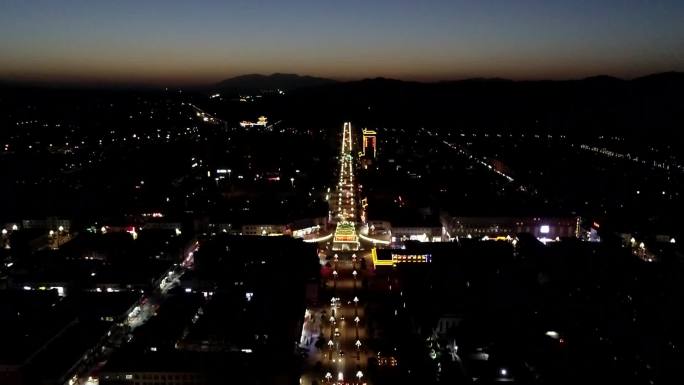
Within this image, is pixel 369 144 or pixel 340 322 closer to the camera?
pixel 340 322

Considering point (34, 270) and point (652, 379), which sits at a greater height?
point (34, 270)

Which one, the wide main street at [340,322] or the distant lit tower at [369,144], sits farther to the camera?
the distant lit tower at [369,144]

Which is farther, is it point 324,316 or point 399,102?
point 399,102

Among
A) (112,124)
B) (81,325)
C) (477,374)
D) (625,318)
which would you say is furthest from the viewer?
(112,124)

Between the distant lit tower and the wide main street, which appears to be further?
the distant lit tower

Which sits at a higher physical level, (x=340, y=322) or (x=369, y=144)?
(x=369, y=144)

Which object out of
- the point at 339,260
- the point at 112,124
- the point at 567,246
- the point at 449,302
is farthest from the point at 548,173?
the point at 112,124

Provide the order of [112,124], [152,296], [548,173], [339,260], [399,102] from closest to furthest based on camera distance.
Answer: [152,296] → [339,260] → [548,173] → [112,124] → [399,102]

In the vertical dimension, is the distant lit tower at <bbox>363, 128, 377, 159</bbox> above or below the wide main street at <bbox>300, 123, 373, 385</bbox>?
above

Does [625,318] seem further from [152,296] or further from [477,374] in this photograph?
[152,296]

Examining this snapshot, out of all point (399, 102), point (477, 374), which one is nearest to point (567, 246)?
point (477, 374)

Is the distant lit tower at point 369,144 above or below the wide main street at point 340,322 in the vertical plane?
above
